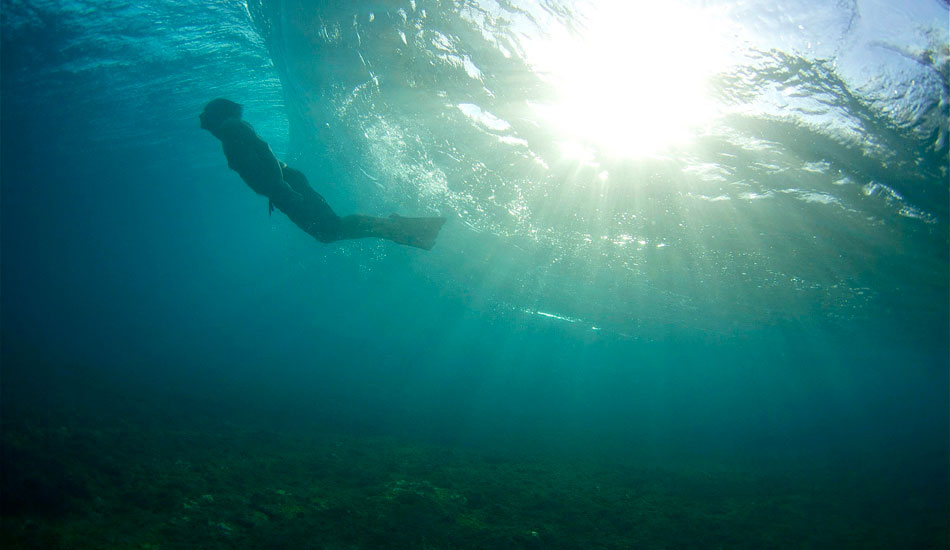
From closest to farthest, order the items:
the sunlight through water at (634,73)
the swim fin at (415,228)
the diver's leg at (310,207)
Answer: the sunlight through water at (634,73)
the diver's leg at (310,207)
the swim fin at (415,228)

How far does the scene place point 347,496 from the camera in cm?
719

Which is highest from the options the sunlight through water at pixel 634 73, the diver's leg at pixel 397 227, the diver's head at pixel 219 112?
the sunlight through water at pixel 634 73

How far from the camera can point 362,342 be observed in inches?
1732

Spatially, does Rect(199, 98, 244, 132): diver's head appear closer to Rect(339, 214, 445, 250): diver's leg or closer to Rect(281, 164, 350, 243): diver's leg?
Rect(281, 164, 350, 243): diver's leg

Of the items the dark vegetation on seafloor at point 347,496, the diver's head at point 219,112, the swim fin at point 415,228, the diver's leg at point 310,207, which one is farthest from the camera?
the swim fin at point 415,228

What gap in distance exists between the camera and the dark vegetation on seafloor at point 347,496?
535 centimetres

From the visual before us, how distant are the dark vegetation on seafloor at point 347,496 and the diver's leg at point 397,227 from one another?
4.86 m

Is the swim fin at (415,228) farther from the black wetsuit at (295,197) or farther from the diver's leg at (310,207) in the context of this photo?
the diver's leg at (310,207)

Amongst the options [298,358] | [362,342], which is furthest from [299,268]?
[298,358]

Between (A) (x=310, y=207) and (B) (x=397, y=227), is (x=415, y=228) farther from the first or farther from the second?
(A) (x=310, y=207)

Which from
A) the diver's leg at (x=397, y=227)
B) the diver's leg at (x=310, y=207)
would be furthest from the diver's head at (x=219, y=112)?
the diver's leg at (x=397, y=227)

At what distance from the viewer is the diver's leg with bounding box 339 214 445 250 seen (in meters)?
7.52

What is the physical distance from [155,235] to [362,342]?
109 ft

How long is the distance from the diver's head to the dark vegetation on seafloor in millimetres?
5730
